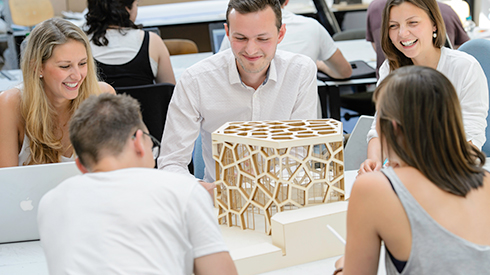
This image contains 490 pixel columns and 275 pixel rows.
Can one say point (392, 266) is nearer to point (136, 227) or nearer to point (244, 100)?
point (136, 227)

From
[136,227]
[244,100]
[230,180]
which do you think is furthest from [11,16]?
[136,227]

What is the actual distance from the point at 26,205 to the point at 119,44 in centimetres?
175

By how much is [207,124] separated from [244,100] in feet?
0.60

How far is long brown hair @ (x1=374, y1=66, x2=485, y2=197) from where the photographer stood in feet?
3.01

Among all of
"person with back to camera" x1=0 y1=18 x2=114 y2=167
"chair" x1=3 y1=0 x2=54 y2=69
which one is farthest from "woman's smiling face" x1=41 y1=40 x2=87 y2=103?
"chair" x1=3 y1=0 x2=54 y2=69

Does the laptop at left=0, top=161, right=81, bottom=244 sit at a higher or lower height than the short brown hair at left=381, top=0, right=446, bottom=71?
lower

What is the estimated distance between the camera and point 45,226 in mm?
924

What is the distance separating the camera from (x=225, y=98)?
193 cm

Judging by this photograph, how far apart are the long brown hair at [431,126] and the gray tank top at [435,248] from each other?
0.07m

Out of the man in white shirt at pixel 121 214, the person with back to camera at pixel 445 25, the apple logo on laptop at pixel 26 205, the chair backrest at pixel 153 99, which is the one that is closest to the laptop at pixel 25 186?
the apple logo on laptop at pixel 26 205

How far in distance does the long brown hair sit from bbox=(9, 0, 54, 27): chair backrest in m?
5.35

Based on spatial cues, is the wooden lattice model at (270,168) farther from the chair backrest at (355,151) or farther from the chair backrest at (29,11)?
the chair backrest at (29,11)

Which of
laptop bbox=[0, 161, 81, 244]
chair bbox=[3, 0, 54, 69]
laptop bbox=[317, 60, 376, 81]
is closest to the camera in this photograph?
laptop bbox=[0, 161, 81, 244]

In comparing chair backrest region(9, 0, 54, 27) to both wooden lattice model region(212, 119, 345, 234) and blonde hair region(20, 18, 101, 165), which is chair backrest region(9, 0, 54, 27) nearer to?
blonde hair region(20, 18, 101, 165)
